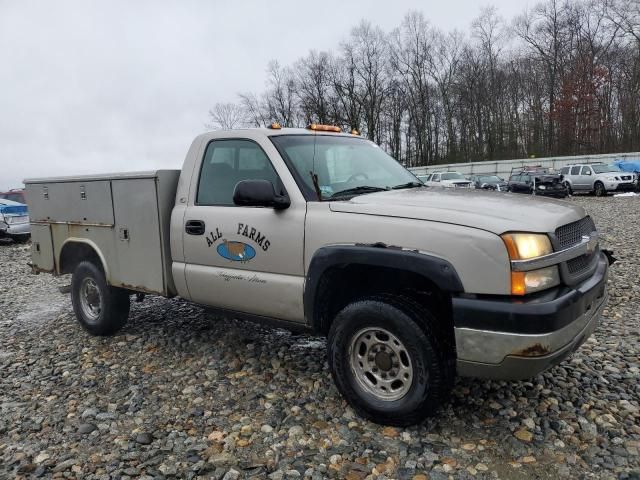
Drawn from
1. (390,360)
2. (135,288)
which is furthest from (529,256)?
(135,288)

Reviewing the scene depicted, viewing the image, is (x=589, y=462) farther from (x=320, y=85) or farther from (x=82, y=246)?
(x=320, y=85)

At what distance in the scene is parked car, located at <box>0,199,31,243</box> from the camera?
15.5m

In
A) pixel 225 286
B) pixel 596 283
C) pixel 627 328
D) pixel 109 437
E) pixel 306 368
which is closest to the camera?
pixel 596 283

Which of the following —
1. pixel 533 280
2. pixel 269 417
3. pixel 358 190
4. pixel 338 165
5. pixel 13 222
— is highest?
pixel 338 165

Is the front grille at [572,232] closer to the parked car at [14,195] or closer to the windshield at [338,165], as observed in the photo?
the windshield at [338,165]

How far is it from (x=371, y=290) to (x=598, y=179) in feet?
85.5

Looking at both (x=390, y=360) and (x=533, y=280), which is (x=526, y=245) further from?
(x=390, y=360)

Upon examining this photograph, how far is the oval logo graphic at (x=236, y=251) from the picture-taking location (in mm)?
3785

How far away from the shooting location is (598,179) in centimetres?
2534

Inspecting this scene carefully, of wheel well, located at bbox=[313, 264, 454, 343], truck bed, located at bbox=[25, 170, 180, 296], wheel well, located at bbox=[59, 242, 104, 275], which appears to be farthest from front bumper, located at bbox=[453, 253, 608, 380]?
wheel well, located at bbox=[59, 242, 104, 275]

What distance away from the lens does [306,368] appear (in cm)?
428

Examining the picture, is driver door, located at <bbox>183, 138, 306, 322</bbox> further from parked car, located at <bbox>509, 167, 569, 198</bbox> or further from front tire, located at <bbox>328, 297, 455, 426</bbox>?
parked car, located at <bbox>509, 167, 569, 198</bbox>

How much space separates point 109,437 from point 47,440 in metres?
0.42

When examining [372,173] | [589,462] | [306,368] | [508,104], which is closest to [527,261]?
[589,462]
